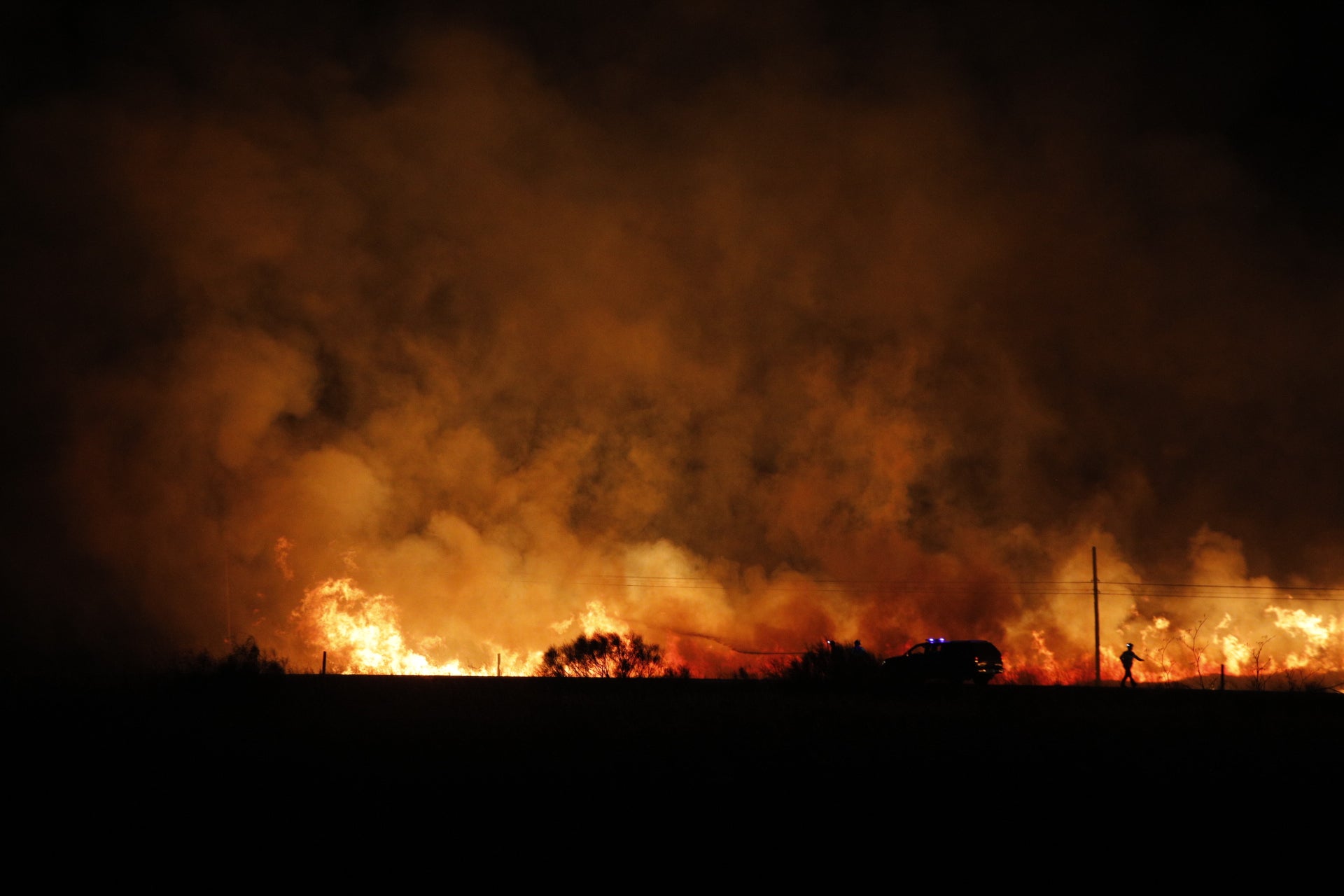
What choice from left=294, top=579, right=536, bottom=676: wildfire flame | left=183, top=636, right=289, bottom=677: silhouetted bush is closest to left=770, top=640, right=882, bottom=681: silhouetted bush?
left=183, top=636, right=289, bottom=677: silhouetted bush

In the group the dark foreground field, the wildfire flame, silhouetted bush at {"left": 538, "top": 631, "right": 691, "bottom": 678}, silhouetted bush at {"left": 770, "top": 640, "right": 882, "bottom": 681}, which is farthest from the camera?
the wildfire flame

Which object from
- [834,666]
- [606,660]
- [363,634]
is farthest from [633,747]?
[363,634]

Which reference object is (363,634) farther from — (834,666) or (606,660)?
(834,666)

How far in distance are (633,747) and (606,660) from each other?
67.8 ft

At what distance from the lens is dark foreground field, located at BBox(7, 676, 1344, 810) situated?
7500mm

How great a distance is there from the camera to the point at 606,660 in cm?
2991

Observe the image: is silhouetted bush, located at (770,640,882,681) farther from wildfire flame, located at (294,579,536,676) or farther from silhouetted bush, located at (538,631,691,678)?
wildfire flame, located at (294,579,536,676)

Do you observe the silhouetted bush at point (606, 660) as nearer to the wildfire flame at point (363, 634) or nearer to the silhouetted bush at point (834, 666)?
the silhouetted bush at point (834, 666)

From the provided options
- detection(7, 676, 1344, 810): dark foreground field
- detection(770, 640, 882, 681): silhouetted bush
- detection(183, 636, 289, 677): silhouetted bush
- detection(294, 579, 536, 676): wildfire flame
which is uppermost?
detection(294, 579, 536, 676): wildfire flame

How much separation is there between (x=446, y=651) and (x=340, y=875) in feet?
172

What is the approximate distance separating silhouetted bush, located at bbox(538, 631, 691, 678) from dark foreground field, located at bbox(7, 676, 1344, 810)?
13.0 m

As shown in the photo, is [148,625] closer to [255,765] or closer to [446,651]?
[446,651]

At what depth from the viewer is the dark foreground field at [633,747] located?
750 centimetres

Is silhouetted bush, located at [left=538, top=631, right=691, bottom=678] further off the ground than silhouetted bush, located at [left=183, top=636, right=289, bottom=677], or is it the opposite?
silhouetted bush, located at [left=538, top=631, right=691, bottom=678]
